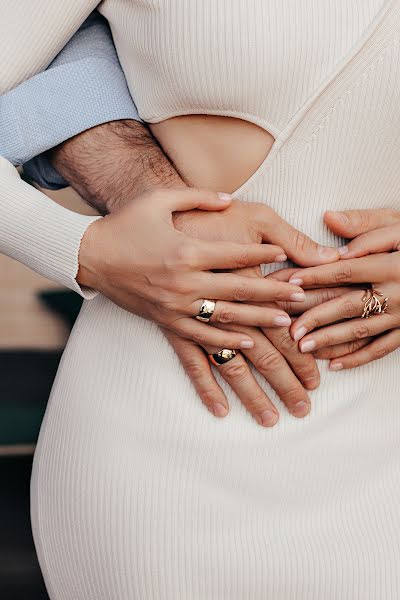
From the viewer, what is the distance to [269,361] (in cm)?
105

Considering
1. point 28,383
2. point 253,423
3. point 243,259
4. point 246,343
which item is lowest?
point 28,383

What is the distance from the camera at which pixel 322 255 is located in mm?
1031

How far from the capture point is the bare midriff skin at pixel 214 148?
1034 mm

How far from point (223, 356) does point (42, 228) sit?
29 cm

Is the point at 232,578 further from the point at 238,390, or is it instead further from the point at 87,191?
the point at 87,191

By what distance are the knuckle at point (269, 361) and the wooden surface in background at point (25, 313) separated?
1.66 m

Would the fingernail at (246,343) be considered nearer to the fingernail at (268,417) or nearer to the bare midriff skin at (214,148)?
the fingernail at (268,417)

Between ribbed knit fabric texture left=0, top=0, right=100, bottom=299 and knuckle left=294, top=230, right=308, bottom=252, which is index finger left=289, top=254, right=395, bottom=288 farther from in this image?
ribbed knit fabric texture left=0, top=0, right=100, bottom=299

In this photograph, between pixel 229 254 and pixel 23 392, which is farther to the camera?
pixel 23 392

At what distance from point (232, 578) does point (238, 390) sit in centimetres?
23

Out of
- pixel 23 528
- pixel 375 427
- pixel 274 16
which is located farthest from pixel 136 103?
pixel 23 528

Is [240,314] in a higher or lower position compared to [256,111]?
lower

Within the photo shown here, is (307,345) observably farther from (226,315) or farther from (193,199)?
(193,199)

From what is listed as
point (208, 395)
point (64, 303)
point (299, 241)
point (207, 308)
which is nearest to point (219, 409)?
point (208, 395)
